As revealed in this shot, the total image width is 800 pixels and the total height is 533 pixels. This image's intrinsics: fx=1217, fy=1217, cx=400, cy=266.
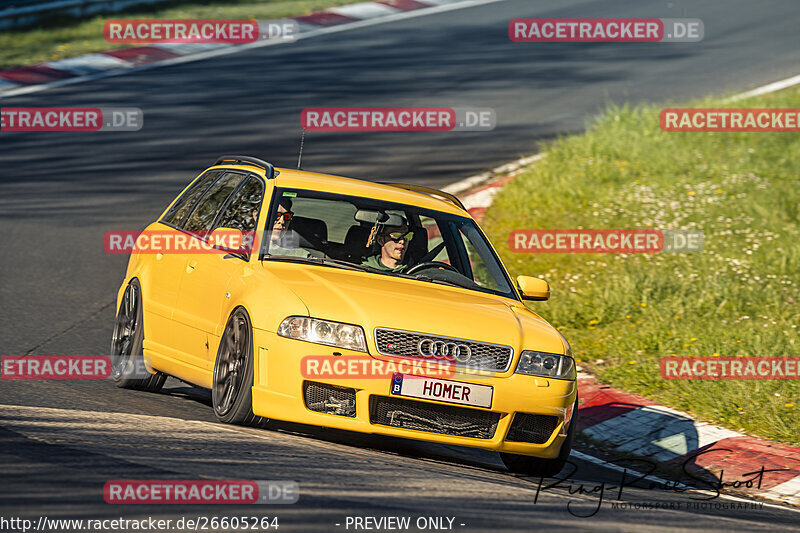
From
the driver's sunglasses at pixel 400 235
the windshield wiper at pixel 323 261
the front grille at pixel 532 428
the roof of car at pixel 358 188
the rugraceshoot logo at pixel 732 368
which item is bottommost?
the rugraceshoot logo at pixel 732 368

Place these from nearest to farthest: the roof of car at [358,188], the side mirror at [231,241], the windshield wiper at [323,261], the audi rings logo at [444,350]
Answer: the audi rings logo at [444,350]
the side mirror at [231,241]
the windshield wiper at [323,261]
the roof of car at [358,188]

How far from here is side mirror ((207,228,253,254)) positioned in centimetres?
727

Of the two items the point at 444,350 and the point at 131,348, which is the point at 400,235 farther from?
the point at 131,348

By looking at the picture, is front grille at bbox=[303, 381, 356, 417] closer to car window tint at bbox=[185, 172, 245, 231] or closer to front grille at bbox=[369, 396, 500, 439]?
front grille at bbox=[369, 396, 500, 439]

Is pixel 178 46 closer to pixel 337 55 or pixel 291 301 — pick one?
pixel 337 55

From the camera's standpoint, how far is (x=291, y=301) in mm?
6629

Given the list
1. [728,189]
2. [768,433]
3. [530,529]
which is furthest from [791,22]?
[530,529]

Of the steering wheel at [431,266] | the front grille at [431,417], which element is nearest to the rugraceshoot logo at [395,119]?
the steering wheel at [431,266]

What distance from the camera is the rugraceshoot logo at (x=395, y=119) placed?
62.0 ft

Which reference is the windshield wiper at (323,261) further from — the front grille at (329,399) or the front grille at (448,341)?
the front grille at (329,399)

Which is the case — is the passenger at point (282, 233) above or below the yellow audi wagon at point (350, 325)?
above

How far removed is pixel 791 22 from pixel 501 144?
11539 mm

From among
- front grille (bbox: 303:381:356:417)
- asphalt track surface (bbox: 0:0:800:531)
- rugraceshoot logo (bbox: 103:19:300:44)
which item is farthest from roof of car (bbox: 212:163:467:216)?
rugraceshoot logo (bbox: 103:19:300:44)

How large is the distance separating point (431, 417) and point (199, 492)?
177cm
